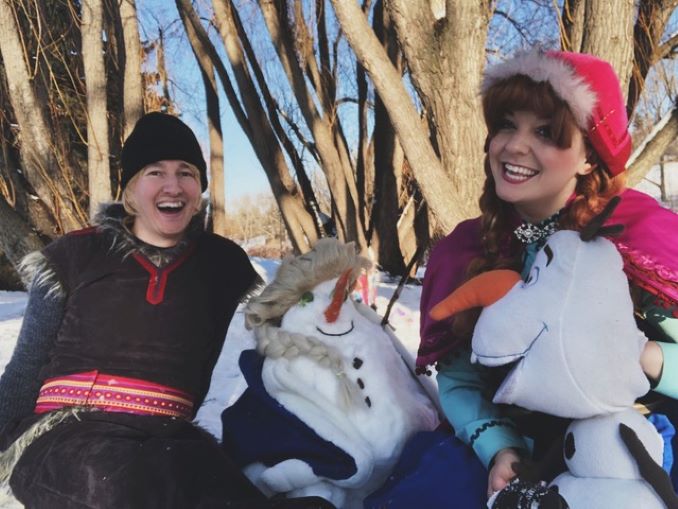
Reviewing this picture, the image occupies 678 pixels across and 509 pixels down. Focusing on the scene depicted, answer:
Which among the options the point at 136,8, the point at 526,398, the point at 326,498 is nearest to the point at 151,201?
the point at 326,498

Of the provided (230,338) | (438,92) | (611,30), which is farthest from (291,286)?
(230,338)

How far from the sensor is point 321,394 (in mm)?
1447

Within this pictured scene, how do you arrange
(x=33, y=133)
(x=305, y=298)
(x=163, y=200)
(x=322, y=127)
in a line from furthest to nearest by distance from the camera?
1. (x=322, y=127)
2. (x=33, y=133)
3. (x=163, y=200)
4. (x=305, y=298)

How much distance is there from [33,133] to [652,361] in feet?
14.7

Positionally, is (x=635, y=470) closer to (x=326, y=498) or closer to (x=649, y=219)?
(x=649, y=219)

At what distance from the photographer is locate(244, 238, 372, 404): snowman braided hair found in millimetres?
1524

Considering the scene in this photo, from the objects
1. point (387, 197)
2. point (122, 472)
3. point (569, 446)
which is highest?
point (569, 446)

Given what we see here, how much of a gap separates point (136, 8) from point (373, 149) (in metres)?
3.45

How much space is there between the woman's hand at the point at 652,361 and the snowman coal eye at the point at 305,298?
81cm

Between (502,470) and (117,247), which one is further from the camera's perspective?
(117,247)

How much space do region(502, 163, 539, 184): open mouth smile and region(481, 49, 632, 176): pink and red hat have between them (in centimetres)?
14

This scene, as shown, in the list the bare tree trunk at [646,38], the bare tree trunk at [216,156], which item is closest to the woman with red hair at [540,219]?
the bare tree trunk at [646,38]

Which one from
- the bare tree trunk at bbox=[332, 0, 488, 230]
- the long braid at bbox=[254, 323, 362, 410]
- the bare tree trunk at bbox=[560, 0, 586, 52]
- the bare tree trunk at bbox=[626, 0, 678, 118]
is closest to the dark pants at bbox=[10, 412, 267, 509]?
the long braid at bbox=[254, 323, 362, 410]

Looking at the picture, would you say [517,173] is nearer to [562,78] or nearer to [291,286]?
[562,78]
